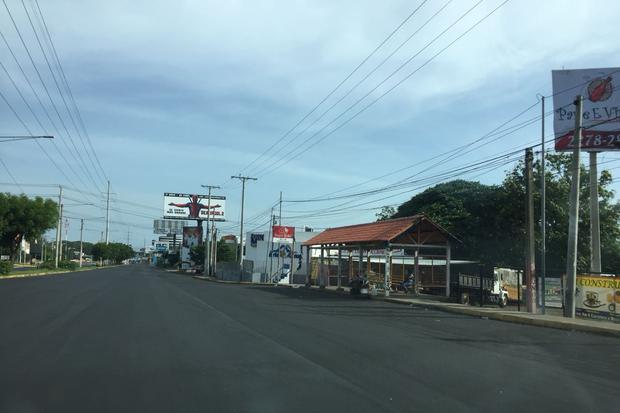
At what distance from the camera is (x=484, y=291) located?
2738 cm

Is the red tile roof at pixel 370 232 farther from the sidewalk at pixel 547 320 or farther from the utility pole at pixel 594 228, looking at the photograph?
the utility pole at pixel 594 228

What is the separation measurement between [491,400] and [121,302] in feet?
59.3

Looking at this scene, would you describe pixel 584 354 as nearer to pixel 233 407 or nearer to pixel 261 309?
pixel 233 407

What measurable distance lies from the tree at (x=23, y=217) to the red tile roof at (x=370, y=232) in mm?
32643

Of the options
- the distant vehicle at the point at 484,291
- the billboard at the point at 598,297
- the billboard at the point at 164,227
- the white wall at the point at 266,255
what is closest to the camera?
the billboard at the point at 598,297

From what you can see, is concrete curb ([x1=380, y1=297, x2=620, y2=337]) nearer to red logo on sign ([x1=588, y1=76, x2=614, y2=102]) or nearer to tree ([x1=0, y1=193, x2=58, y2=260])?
red logo on sign ([x1=588, y1=76, x2=614, y2=102])

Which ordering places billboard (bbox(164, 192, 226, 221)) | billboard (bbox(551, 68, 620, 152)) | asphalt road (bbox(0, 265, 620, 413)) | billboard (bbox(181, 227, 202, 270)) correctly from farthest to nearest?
billboard (bbox(181, 227, 202, 270))
billboard (bbox(164, 192, 226, 221))
billboard (bbox(551, 68, 620, 152))
asphalt road (bbox(0, 265, 620, 413))

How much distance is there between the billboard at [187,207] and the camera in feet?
352

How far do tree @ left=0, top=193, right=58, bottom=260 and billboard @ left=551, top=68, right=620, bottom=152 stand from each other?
50.5 metres

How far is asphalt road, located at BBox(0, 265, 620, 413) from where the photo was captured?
23.8 feet

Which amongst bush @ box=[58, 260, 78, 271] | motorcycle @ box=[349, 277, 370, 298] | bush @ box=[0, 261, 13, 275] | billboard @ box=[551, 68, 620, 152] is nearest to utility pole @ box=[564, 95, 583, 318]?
billboard @ box=[551, 68, 620, 152]

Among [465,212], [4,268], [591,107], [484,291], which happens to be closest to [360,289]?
[484,291]

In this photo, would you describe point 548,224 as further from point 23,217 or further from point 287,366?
point 23,217

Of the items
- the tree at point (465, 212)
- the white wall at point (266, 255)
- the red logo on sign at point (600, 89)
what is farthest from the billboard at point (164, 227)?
the red logo on sign at point (600, 89)
